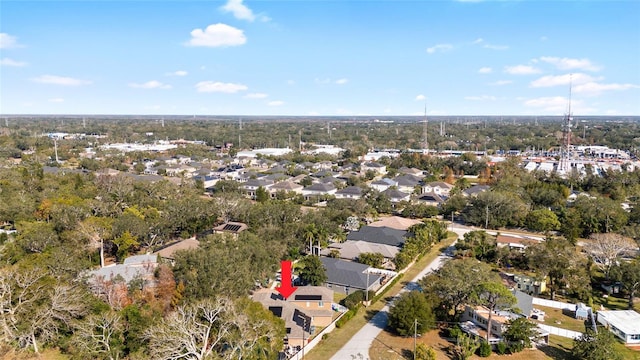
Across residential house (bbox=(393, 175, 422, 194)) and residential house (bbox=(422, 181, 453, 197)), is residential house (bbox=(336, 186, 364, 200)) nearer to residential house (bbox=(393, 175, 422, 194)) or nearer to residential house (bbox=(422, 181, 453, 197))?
residential house (bbox=(393, 175, 422, 194))

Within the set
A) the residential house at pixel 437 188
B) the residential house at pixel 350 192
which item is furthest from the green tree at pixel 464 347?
the residential house at pixel 437 188

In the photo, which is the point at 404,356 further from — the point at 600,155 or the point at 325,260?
the point at 600,155

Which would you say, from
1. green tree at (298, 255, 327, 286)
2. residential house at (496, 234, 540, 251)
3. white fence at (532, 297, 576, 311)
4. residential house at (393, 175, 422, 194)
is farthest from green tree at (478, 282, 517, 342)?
residential house at (393, 175, 422, 194)

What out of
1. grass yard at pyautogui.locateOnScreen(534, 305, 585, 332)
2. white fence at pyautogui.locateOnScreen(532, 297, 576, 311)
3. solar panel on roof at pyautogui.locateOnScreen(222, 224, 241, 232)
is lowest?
grass yard at pyautogui.locateOnScreen(534, 305, 585, 332)

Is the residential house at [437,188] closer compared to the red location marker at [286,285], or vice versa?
the red location marker at [286,285]

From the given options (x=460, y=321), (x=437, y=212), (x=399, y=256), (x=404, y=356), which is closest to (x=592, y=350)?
(x=460, y=321)

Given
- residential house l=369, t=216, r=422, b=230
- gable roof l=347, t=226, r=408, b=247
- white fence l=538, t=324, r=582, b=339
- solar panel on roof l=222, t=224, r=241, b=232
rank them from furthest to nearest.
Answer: residential house l=369, t=216, r=422, b=230 < solar panel on roof l=222, t=224, r=241, b=232 < gable roof l=347, t=226, r=408, b=247 < white fence l=538, t=324, r=582, b=339

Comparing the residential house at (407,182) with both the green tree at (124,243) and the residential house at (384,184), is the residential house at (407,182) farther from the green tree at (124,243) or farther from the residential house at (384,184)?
the green tree at (124,243)
